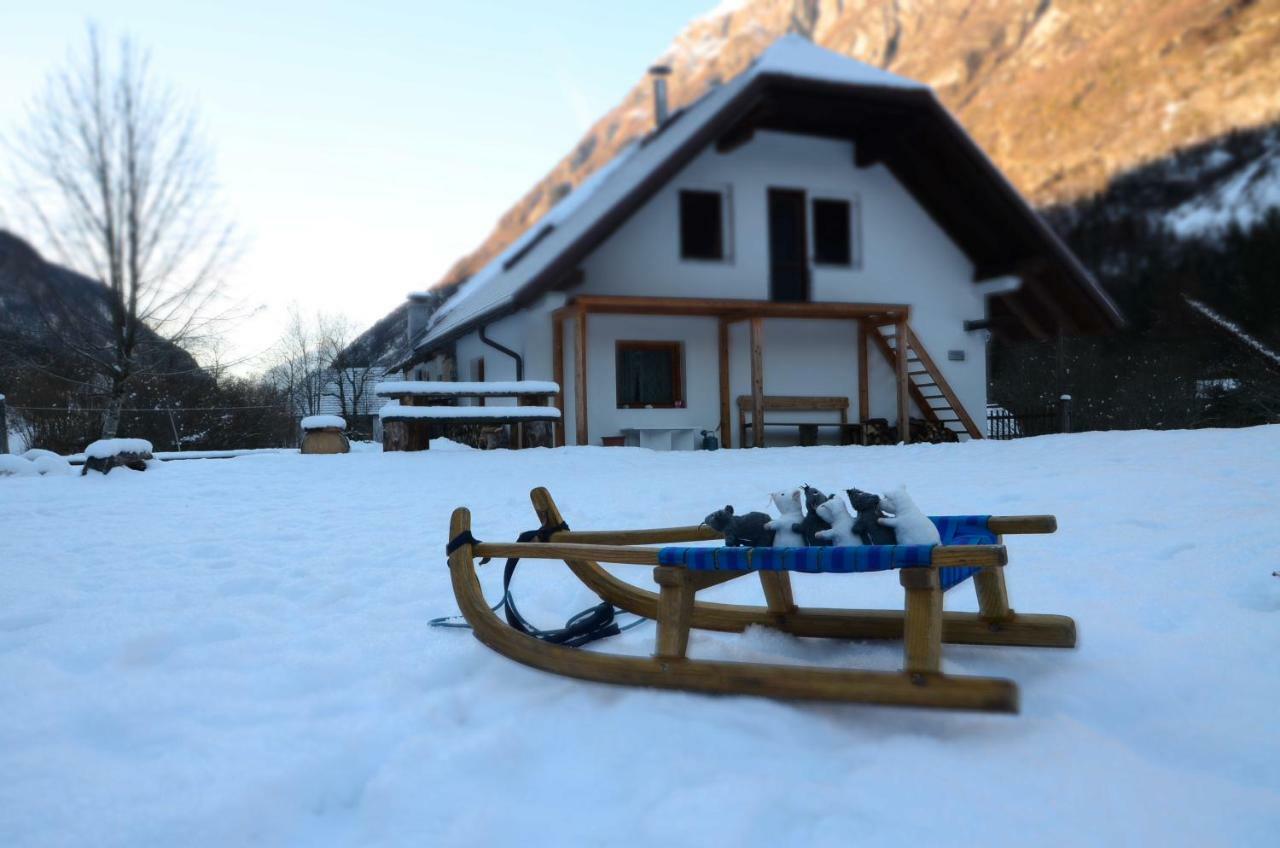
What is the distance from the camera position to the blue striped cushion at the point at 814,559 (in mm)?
2121

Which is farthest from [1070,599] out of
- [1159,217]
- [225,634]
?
[1159,217]

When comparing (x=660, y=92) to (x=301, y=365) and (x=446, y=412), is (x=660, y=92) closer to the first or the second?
(x=446, y=412)

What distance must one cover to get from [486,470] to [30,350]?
1141 centimetres

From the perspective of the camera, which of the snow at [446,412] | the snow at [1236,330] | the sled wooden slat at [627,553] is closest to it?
the sled wooden slat at [627,553]

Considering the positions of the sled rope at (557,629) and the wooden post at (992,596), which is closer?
the wooden post at (992,596)

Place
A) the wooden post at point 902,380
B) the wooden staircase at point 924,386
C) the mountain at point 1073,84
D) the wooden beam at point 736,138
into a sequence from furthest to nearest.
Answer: the mountain at point 1073,84
the wooden staircase at point 924,386
the wooden post at point 902,380
the wooden beam at point 736,138

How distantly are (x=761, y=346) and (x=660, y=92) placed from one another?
6.13 metres

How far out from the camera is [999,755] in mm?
1997

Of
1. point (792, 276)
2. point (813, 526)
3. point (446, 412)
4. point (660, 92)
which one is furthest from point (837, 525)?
point (660, 92)

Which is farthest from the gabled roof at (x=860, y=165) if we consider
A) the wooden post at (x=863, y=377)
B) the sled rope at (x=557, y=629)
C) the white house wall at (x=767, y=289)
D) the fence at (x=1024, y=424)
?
the sled rope at (x=557, y=629)

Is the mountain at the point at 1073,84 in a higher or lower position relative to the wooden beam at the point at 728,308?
higher

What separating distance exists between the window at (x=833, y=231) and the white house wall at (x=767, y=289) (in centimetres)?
16

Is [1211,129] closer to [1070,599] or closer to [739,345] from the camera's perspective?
[739,345]

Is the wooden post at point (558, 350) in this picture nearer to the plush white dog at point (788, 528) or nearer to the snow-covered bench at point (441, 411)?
the snow-covered bench at point (441, 411)
